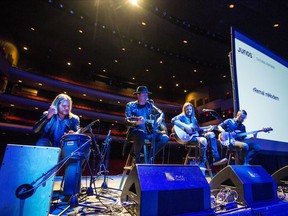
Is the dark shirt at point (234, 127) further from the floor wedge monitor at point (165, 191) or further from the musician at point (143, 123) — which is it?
the floor wedge monitor at point (165, 191)

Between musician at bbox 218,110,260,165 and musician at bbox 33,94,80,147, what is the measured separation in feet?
9.83

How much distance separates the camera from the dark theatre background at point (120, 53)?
7328 mm

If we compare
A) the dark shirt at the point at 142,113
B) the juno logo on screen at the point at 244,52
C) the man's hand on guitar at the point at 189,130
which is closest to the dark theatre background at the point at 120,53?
the man's hand on guitar at the point at 189,130

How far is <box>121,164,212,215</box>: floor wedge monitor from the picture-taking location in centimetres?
127

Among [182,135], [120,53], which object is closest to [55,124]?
[182,135]

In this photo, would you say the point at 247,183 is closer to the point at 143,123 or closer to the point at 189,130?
the point at 143,123

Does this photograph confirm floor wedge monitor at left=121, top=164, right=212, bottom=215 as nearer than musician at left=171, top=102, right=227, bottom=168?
Yes

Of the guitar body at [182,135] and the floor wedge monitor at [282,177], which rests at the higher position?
the guitar body at [182,135]

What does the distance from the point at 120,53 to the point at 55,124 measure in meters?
10.7

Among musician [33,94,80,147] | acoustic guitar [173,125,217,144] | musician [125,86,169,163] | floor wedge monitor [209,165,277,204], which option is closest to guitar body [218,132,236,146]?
acoustic guitar [173,125,217,144]

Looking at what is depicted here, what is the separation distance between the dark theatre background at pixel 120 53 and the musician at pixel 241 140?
379mm

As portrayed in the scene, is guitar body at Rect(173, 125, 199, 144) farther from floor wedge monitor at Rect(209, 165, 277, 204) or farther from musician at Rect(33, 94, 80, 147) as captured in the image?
musician at Rect(33, 94, 80, 147)

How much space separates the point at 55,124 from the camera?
2.69 m

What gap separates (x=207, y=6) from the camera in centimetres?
691
